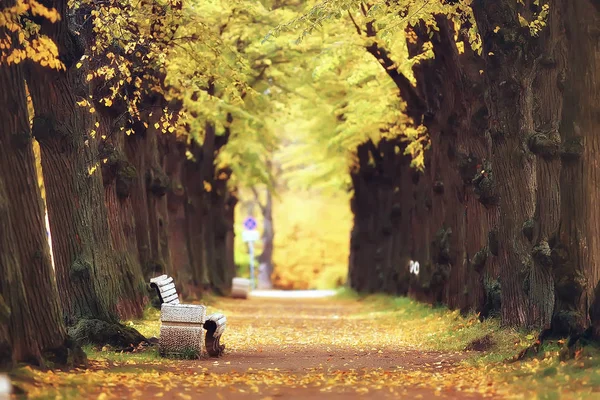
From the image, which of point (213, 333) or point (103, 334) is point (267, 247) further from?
point (213, 333)

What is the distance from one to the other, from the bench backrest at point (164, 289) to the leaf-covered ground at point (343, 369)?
4.00 ft

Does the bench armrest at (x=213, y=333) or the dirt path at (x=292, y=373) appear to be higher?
the bench armrest at (x=213, y=333)

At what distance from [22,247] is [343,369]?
511 centimetres

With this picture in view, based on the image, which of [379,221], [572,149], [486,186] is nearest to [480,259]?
[486,186]

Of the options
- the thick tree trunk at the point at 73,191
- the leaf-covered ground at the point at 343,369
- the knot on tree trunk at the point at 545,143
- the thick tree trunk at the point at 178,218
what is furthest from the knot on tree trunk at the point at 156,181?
the knot on tree trunk at the point at 545,143

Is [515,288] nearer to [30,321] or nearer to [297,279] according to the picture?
[30,321]

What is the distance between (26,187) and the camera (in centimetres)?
1406

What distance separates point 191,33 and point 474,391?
11651mm

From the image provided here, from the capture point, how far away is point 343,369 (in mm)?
16453

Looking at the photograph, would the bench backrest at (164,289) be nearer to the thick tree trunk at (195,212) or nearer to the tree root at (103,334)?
the tree root at (103,334)

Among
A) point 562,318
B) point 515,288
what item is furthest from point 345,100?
point 562,318

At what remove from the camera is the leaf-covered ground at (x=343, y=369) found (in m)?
12.6

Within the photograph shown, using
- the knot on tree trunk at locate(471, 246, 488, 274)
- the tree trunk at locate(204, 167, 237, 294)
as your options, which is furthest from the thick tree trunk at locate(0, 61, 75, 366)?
the tree trunk at locate(204, 167, 237, 294)

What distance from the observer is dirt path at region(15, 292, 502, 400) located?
12.7 metres
